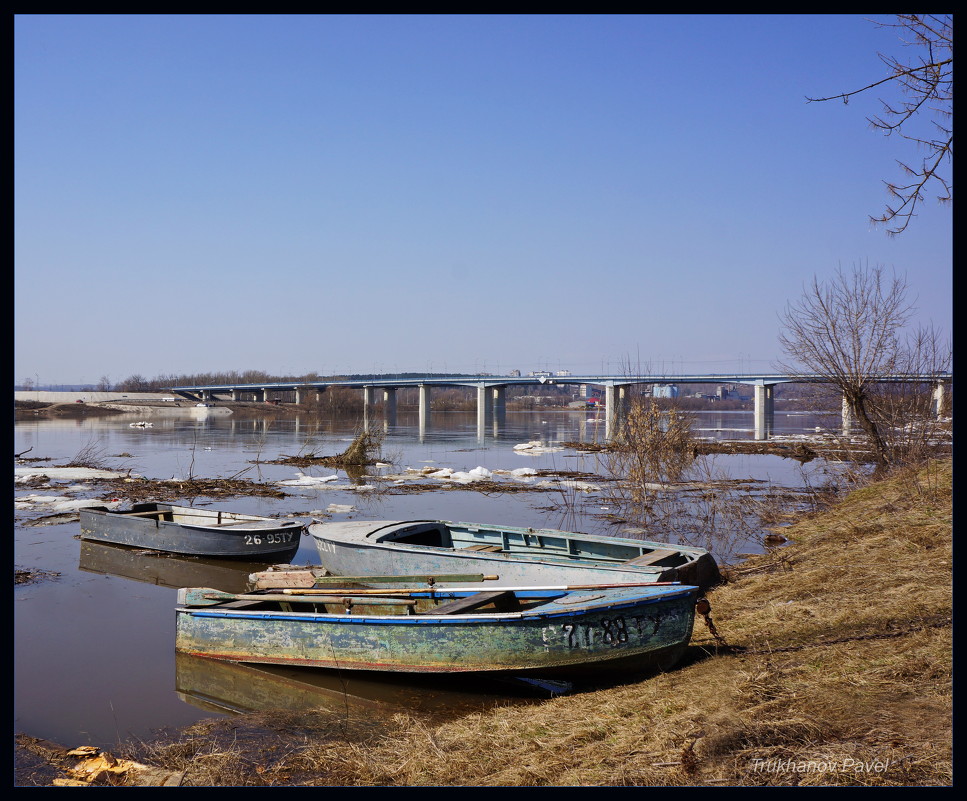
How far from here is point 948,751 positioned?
4879 millimetres

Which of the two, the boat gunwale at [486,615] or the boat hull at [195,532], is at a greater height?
the boat gunwale at [486,615]

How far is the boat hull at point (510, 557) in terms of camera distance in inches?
404

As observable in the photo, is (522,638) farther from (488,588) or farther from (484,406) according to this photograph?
(484,406)

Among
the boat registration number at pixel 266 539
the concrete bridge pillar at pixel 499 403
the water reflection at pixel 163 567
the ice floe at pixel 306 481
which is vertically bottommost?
the water reflection at pixel 163 567

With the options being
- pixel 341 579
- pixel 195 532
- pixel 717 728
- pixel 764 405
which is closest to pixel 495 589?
pixel 341 579

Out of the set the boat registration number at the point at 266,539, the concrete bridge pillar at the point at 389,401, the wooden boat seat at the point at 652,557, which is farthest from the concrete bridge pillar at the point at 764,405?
the wooden boat seat at the point at 652,557

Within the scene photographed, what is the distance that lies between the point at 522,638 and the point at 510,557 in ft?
10.2

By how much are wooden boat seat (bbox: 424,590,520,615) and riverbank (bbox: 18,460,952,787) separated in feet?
4.11

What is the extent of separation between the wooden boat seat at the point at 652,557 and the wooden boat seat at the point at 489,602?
264cm

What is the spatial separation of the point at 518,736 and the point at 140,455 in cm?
3849

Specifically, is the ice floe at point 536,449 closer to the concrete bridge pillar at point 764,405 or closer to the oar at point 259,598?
the concrete bridge pillar at point 764,405

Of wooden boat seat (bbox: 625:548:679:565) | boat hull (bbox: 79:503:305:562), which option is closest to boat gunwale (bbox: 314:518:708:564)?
wooden boat seat (bbox: 625:548:679:565)

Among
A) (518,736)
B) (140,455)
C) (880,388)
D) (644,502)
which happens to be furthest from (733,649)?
(140,455)

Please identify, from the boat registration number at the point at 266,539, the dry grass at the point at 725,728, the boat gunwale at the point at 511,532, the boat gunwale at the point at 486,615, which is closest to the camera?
the dry grass at the point at 725,728
